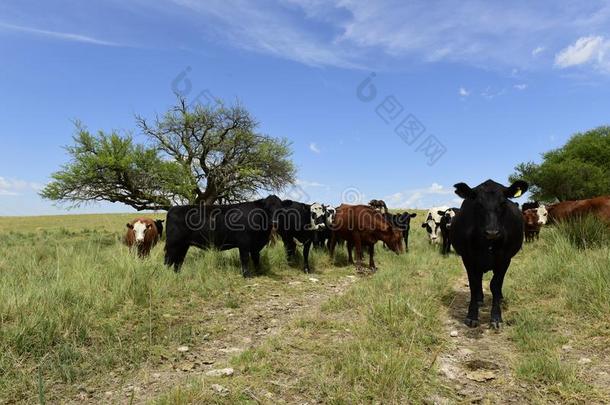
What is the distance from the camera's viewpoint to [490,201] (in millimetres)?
5848

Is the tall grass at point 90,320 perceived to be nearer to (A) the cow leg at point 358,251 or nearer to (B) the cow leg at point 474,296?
(B) the cow leg at point 474,296

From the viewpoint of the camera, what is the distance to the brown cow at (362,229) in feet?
40.9

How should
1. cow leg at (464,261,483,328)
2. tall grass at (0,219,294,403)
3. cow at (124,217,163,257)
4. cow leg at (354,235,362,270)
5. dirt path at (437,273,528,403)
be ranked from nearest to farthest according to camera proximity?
dirt path at (437,273,528,403)
tall grass at (0,219,294,403)
cow leg at (464,261,483,328)
cow leg at (354,235,362,270)
cow at (124,217,163,257)

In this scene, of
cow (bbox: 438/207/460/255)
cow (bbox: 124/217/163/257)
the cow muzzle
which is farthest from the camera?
cow (bbox: 438/207/460/255)

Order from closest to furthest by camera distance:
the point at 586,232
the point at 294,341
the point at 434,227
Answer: the point at 294,341
the point at 586,232
the point at 434,227

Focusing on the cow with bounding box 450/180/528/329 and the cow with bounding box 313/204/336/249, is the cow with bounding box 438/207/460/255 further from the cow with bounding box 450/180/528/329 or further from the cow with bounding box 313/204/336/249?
the cow with bounding box 450/180/528/329

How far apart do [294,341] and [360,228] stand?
7.61 meters

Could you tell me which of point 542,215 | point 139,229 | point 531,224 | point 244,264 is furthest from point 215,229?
point 542,215

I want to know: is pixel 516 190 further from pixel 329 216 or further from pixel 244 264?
pixel 329 216

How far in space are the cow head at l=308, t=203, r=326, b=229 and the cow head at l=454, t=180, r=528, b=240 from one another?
6.50 m

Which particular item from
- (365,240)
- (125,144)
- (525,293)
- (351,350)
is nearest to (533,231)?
(365,240)

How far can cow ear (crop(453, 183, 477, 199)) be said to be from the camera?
6266 millimetres

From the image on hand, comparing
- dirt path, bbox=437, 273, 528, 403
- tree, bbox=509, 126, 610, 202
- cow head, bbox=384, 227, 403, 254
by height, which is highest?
tree, bbox=509, 126, 610, 202

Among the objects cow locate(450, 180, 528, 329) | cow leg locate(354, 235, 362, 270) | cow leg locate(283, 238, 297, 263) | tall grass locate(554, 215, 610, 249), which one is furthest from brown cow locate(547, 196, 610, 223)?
cow leg locate(283, 238, 297, 263)
